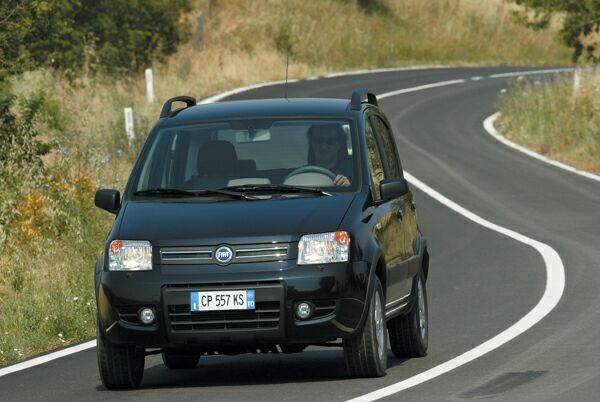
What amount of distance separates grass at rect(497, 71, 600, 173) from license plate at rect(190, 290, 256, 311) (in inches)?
743

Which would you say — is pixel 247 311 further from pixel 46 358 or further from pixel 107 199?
pixel 46 358

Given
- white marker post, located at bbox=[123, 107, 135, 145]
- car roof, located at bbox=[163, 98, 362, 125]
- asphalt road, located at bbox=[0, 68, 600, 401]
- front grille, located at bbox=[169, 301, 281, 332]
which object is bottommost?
white marker post, located at bbox=[123, 107, 135, 145]

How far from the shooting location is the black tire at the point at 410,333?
37.2 feet

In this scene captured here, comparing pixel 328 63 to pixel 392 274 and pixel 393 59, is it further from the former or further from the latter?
pixel 392 274

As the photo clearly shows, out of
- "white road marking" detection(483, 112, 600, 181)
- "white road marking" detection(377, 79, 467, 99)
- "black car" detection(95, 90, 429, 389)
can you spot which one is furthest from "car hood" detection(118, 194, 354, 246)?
"white road marking" detection(377, 79, 467, 99)

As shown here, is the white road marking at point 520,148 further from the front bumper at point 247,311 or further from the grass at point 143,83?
the front bumper at point 247,311

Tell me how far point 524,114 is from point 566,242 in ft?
47.9

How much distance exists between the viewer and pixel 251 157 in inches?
429

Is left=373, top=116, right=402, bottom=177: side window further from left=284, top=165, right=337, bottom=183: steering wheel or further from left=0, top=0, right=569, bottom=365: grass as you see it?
left=0, top=0, right=569, bottom=365: grass

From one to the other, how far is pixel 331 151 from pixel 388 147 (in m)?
1.22

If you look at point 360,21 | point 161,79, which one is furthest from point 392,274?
point 360,21

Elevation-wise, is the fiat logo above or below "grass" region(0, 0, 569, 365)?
above

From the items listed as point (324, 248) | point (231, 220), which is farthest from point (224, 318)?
point (324, 248)

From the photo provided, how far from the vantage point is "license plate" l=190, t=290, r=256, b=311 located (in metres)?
9.59
